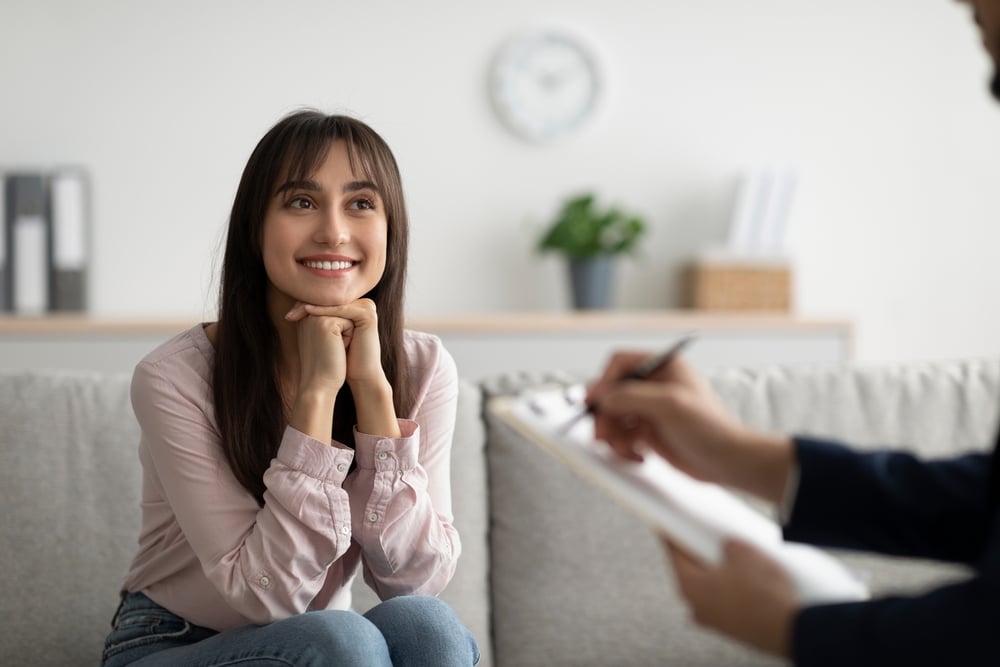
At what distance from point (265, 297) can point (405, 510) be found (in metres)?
0.36

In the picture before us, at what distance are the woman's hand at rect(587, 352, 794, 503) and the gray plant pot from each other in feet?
9.21

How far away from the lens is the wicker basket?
153 inches

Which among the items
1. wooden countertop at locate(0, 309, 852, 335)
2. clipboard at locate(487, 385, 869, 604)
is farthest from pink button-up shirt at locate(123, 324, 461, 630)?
wooden countertop at locate(0, 309, 852, 335)

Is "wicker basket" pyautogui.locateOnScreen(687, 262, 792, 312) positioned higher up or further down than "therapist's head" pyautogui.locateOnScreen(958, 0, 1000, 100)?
further down

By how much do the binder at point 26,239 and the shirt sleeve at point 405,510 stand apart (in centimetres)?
230

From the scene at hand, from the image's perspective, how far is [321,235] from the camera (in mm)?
1540

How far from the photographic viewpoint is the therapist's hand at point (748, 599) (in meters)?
0.86

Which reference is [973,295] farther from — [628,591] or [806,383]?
[628,591]

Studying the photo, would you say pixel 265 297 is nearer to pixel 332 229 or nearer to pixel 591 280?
pixel 332 229

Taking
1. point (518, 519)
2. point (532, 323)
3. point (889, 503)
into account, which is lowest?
point (518, 519)

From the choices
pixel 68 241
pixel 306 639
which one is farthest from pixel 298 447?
pixel 68 241

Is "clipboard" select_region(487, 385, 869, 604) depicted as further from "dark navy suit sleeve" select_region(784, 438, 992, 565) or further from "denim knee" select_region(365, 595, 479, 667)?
"denim knee" select_region(365, 595, 479, 667)

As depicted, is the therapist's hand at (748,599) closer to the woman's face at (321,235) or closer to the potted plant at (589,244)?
the woman's face at (321,235)

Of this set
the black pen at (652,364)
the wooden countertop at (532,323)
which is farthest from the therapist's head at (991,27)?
the wooden countertop at (532,323)
